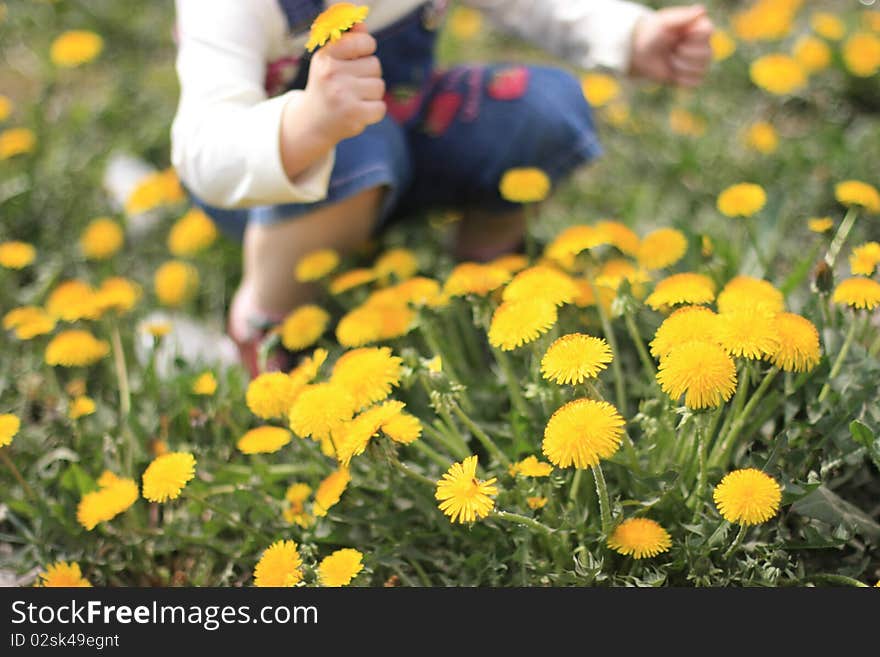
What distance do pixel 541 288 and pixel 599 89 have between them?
3.31ft

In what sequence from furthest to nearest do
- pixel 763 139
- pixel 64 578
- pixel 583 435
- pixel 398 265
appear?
1. pixel 763 139
2. pixel 398 265
3. pixel 64 578
4. pixel 583 435

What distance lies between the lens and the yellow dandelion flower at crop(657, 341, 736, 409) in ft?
2.99

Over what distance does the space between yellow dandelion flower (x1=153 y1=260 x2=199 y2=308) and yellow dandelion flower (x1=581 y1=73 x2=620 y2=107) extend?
2.65ft

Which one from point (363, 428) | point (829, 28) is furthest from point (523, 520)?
point (829, 28)

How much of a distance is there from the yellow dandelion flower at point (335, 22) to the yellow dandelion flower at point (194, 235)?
0.71 m

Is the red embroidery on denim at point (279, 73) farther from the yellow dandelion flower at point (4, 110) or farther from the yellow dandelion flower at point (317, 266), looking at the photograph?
the yellow dandelion flower at point (4, 110)

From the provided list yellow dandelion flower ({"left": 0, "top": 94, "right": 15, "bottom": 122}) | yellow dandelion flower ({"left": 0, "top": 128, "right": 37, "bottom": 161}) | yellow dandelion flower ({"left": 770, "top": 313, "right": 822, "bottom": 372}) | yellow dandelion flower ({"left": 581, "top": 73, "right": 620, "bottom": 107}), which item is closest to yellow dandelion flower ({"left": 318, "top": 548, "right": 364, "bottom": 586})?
yellow dandelion flower ({"left": 770, "top": 313, "right": 822, "bottom": 372})

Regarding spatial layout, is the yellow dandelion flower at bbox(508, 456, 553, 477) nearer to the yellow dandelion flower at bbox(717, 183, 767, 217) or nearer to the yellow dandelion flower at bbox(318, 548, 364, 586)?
the yellow dandelion flower at bbox(318, 548, 364, 586)

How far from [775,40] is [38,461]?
5.66ft

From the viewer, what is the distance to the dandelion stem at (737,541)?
97cm

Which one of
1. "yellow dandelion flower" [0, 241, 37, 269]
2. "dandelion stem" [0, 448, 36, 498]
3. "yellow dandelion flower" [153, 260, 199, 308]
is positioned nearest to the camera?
"dandelion stem" [0, 448, 36, 498]

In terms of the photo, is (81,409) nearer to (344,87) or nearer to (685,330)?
(344,87)

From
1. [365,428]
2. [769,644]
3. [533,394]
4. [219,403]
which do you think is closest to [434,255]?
[219,403]

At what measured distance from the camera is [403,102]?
1532mm
